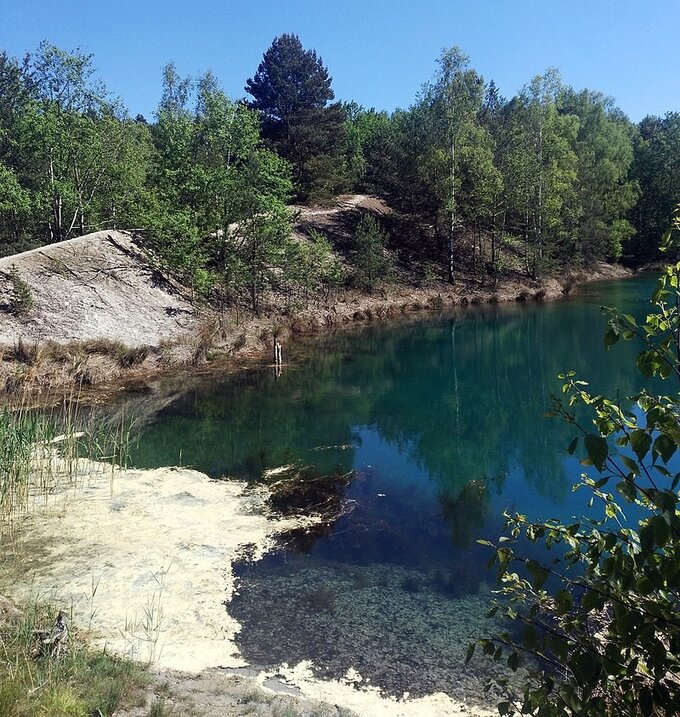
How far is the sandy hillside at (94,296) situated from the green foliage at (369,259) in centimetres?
1410

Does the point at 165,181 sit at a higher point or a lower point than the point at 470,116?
lower

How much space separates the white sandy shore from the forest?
16081 mm

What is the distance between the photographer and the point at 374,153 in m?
50.5

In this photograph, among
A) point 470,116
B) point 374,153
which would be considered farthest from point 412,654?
point 374,153

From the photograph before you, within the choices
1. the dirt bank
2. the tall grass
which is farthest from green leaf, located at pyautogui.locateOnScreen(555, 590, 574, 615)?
the dirt bank

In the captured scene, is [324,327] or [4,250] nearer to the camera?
[4,250]

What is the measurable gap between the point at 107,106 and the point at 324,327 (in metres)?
16.4

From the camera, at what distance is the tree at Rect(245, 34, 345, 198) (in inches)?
1802

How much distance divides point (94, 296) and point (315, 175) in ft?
83.4

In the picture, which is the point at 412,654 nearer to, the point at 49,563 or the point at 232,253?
the point at 49,563

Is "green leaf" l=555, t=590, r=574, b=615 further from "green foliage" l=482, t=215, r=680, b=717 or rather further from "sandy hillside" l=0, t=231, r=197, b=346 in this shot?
"sandy hillside" l=0, t=231, r=197, b=346

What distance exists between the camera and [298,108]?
46.2m

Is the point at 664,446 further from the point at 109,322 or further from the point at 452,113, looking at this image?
the point at 452,113

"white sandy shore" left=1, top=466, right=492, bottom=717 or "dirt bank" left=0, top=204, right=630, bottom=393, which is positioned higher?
"dirt bank" left=0, top=204, right=630, bottom=393
